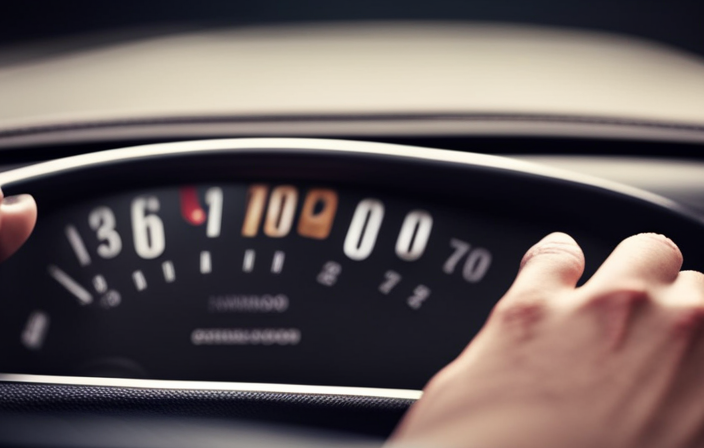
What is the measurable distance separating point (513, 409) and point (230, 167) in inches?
15.9

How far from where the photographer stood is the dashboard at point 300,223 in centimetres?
77

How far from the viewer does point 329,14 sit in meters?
1.31

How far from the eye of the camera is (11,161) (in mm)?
810

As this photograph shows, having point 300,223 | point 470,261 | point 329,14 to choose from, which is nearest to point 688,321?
point 470,261

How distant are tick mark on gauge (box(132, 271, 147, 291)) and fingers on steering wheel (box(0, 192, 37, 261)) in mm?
124

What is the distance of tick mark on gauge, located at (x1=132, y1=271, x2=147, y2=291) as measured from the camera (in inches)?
31.2

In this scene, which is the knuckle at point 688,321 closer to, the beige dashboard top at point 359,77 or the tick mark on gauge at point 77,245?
the beige dashboard top at point 359,77

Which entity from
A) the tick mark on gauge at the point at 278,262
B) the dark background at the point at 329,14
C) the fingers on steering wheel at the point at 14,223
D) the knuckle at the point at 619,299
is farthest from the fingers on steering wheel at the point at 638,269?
the dark background at the point at 329,14

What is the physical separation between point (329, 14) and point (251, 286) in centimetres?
64

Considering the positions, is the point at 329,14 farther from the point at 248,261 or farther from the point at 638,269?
the point at 638,269

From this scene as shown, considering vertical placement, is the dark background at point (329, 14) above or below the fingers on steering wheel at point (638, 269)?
above

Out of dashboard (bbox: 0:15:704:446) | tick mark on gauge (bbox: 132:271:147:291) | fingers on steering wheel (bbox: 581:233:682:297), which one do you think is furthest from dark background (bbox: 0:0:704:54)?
fingers on steering wheel (bbox: 581:233:682:297)

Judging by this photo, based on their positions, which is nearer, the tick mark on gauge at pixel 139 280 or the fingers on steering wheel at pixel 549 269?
the fingers on steering wheel at pixel 549 269

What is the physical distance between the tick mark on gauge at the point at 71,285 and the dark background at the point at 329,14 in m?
0.57
